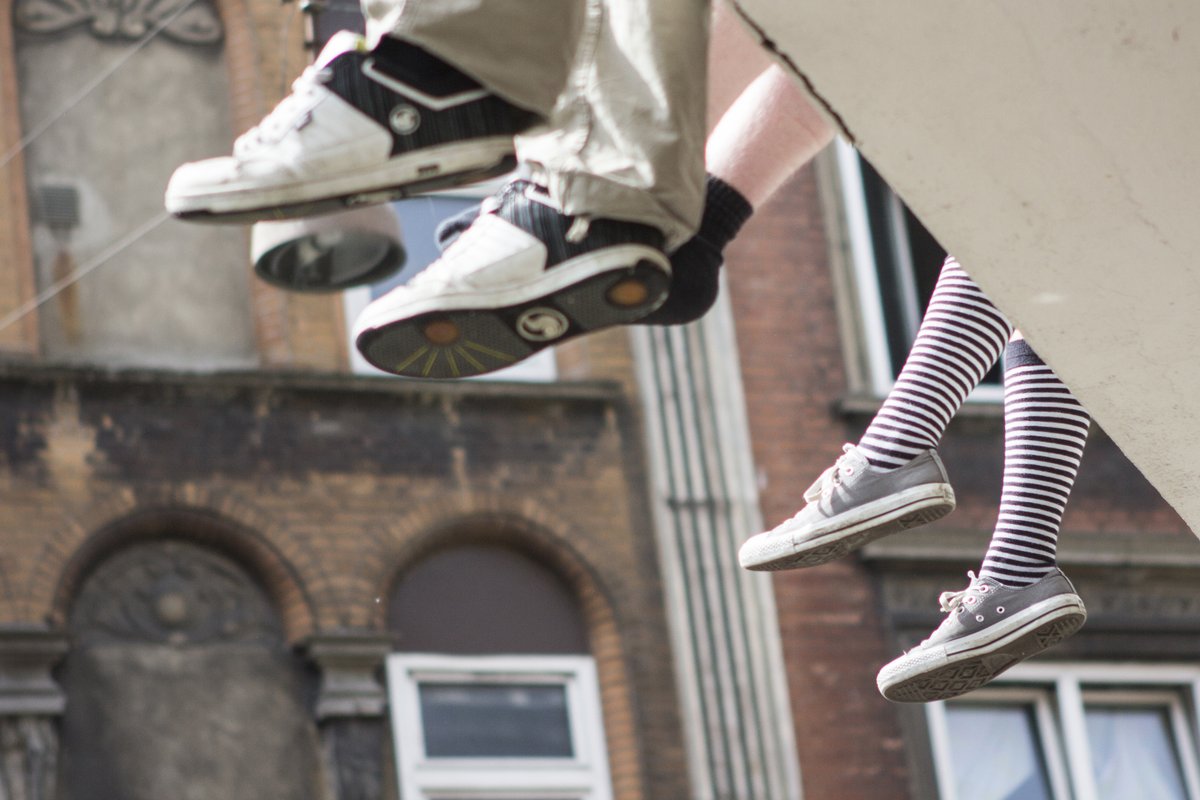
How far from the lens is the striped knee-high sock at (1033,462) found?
4.43 metres

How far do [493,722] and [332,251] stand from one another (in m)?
2.57

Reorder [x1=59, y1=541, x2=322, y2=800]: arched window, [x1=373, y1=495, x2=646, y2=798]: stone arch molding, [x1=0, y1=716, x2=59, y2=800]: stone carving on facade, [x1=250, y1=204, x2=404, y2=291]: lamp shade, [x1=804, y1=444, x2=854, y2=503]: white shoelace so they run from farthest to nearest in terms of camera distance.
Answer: [x1=373, y1=495, x2=646, y2=798]: stone arch molding → [x1=59, y1=541, x2=322, y2=800]: arched window → [x1=0, y1=716, x2=59, y2=800]: stone carving on facade → [x1=250, y1=204, x2=404, y2=291]: lamp shade → [x1=804, y1=444, x2=854, y2=503]: white shoelace

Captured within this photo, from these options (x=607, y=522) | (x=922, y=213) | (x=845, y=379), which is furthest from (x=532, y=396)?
(x=922, y=213)

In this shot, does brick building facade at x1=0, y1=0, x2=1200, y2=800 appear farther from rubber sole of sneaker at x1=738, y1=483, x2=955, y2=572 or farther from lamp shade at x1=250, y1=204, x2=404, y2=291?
rubber sole of sneaker at x1=738, y1=483, x2=955, y2=572

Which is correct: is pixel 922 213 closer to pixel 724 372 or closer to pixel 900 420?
pixel 900 420

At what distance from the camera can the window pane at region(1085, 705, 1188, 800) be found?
11.3 metres

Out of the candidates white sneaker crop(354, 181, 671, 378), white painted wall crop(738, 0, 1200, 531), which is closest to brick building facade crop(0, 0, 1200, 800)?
white sneaker crop(354, 181, 671, 378)

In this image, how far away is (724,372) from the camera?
1116 centimetres

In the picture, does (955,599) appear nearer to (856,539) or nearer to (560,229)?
(856,539)

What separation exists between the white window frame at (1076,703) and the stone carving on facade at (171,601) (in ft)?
9.71

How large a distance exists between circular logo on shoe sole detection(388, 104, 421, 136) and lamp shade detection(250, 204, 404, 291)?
15.2ft

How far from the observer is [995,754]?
36.7ft

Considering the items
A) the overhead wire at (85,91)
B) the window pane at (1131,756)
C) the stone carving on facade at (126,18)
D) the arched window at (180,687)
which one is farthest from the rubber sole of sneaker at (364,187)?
the window pane at (1131,756)

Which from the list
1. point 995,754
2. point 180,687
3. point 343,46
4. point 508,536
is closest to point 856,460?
point 343,46
